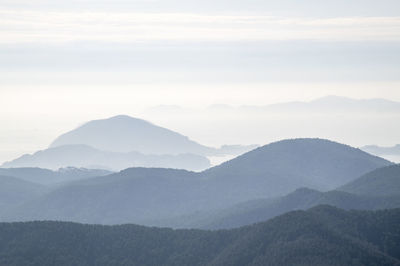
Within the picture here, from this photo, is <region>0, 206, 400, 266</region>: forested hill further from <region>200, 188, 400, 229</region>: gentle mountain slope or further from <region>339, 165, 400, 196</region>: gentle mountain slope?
<region>339, 165, 400, 196</region>: gentle mountain slope

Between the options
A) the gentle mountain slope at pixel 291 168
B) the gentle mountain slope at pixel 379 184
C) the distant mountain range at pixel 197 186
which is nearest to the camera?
the gentle mountain slope at pixel 379 184

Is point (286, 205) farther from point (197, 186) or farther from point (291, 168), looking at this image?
point (291, 168)

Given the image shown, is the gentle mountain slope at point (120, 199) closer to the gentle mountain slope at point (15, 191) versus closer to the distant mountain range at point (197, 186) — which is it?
the distant mountain range at point (197, 186)

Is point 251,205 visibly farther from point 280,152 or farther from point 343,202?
point 280,152

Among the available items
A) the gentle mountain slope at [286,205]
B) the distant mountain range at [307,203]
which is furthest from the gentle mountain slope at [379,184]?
the gentle mountain slope at [286,205]

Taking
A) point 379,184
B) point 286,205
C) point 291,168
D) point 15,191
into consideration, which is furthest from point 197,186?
point 286,205

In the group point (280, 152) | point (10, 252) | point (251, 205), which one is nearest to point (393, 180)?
point (251, 205)
